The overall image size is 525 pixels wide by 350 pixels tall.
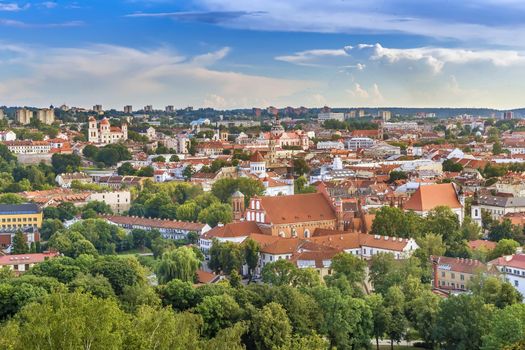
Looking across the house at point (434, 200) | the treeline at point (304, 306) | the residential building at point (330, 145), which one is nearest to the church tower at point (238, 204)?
the house at point (434, 200)

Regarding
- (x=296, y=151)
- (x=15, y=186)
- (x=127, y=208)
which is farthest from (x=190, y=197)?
(x=296, y=151)

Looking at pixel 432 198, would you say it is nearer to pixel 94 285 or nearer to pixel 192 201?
pixel 192 201

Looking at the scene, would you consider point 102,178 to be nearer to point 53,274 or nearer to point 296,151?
point 296,151

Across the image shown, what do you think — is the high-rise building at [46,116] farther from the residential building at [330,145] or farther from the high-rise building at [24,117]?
the residential building at [330,145]

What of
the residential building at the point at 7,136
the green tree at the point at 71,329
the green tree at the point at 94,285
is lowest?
the green tree at the point at 94,285

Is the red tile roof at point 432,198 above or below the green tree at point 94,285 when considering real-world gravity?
above

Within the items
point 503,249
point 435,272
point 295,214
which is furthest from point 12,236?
point 503,249
